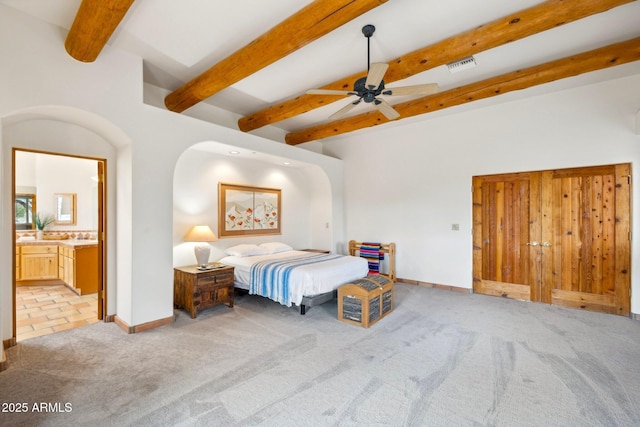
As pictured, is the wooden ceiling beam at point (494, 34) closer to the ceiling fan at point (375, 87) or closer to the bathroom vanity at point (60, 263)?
the ceiling fan at point (375, 87)

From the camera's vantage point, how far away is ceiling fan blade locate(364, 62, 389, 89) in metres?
2.48

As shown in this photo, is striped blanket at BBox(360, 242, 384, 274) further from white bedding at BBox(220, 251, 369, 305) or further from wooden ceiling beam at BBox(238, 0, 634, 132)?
wooden ceiling beam at BBox(238, 0, 634, 132)

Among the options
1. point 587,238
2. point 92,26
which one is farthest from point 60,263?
point 587,238

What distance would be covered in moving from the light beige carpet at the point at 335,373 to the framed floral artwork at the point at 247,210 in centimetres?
185

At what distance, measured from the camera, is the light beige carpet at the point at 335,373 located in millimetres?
1909

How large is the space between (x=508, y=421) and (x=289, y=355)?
1717 millimetres

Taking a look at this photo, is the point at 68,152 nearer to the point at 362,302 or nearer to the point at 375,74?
the point at 375,74

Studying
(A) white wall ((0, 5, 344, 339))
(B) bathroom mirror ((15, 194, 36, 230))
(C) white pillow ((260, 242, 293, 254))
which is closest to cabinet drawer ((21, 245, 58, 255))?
(B) bathroom mirror ((15, 194, 36, 230))

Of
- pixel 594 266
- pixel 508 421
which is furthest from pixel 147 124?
pixel 594 266

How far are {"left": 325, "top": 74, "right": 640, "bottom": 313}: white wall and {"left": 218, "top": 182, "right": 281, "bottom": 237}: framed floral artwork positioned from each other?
5.50ft

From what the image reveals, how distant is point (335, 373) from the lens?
240 centimetres

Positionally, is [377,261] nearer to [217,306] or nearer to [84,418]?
[217,306]

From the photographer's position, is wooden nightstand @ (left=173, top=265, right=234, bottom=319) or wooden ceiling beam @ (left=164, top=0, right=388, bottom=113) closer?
wooden ceiling beam @ (left=164, top=0, right=388, bottom=113)

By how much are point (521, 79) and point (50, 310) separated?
6.76 m
